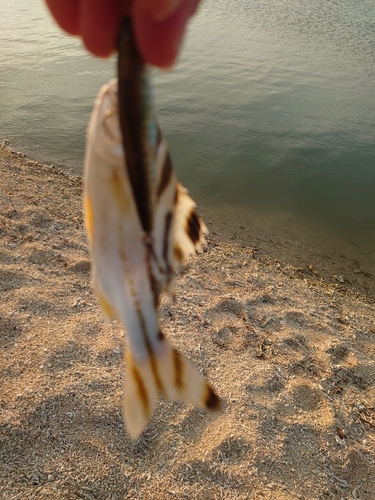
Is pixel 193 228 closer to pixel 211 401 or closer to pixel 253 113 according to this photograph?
pixel 211 401

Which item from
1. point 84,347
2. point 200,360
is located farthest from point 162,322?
point 84,347

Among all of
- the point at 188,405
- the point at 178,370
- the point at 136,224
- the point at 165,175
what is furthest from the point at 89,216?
the point at 188,405

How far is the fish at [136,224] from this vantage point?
0.99 meters

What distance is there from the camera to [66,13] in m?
0.98

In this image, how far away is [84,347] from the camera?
3.96 metres

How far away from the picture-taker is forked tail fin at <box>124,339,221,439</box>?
147cm

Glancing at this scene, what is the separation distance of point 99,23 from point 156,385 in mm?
1136

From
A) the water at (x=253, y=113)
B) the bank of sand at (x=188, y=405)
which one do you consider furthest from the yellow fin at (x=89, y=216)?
the water at (x=253, y=113)

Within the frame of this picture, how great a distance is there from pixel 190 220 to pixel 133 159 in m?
0.41

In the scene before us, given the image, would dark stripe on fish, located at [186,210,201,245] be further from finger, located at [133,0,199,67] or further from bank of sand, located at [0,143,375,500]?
bank of sand, located at [0,143,375,500]

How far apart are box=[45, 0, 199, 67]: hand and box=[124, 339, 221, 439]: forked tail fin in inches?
37.7

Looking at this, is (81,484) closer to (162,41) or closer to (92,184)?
(92,184)

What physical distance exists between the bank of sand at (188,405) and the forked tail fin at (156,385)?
1935 mm

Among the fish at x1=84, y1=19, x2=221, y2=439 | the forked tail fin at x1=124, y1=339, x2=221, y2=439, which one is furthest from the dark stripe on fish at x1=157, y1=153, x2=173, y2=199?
the forked tail fin at x1=124, y1=339, x2=221, y2=439
